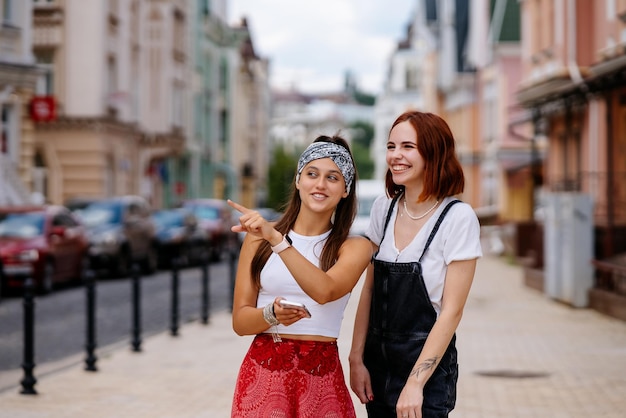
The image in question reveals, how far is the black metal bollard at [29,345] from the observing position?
9930 mm

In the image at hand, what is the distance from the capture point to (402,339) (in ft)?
14.6

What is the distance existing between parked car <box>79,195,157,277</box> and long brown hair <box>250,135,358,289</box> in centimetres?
2179

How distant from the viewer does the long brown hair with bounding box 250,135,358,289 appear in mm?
4484

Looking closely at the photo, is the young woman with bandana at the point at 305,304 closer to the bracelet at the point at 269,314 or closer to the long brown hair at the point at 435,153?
the bracelet at the point at 269,314

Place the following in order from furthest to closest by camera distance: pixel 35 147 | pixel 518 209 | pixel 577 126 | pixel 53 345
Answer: pixel 518 209 → pixel 35 147 → pixel 577 126 → pixel 53 345

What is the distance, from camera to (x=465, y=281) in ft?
14.4

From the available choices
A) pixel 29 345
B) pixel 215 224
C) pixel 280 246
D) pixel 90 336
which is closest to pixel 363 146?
pixel 215 224

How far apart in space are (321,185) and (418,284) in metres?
0.50

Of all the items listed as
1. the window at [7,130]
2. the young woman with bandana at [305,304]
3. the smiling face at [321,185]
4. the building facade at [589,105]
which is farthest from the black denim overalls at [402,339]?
the window at [7,130]

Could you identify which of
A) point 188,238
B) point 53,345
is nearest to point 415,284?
point 53,345

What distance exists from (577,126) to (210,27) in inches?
1510

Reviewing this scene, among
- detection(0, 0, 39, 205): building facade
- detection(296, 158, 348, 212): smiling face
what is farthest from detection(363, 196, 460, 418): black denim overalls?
detection(0, 0, 39, 205): building facade

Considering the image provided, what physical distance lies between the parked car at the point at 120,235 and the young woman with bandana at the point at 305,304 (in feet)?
71.8

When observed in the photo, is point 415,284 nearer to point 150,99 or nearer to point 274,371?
point 274,371
